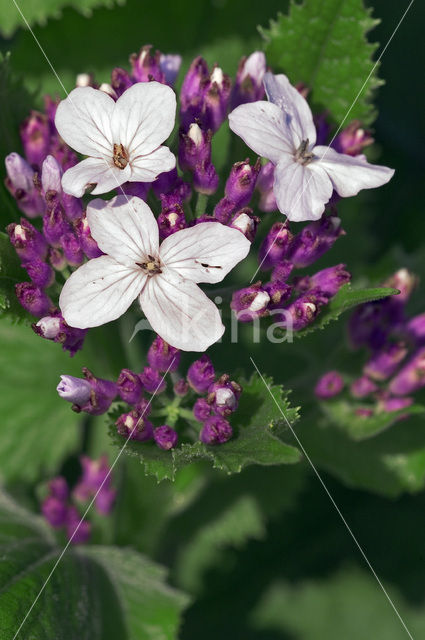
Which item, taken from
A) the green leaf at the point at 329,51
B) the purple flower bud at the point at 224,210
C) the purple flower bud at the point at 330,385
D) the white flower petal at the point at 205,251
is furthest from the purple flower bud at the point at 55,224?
the purple flower bud at the point at 330,385

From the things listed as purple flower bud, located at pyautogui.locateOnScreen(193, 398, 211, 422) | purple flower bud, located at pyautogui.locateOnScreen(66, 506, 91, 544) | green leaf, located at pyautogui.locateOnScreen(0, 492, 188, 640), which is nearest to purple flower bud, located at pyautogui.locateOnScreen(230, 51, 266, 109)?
purple flower bud, located at pyautogui.locateOnScreen(193, 398, 211, 422)

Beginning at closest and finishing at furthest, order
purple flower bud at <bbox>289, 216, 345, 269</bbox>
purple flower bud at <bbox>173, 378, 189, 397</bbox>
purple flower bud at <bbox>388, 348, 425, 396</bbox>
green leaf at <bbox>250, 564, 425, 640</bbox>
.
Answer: purple flower bud at <bbox>173, 378, 189, 397</bbox> < purple flower bud at <bbox>289, 216, 345, 269</bbox> < purple flower bud at <bbox>388, 348, 425, 396</bbox> < green leaf at <bbox>250, 564, 425, 640</bbox>

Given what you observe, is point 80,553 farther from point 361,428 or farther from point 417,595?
point 417,595

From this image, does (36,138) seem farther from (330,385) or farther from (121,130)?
(330,385)

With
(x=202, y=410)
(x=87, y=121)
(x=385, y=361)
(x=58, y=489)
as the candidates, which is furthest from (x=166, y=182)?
(x=58, y=489)

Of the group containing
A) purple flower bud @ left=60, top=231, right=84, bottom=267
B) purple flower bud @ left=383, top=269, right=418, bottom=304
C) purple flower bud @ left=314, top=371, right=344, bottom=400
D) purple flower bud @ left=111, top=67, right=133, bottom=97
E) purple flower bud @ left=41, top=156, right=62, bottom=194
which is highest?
purple flower bud @ left=111, top=67, right=133, bottom=97

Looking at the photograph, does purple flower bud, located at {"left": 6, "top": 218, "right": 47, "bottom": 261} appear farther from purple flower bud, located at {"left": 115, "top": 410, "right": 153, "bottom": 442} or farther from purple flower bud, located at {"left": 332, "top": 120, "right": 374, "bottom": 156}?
purple flower bud, located at {"left": 332, "top": 120, "right": 374, "bottom": 156}

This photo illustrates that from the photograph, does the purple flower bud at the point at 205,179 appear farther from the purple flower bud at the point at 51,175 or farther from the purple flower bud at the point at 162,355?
the purple flower bud at the point at 162,355
